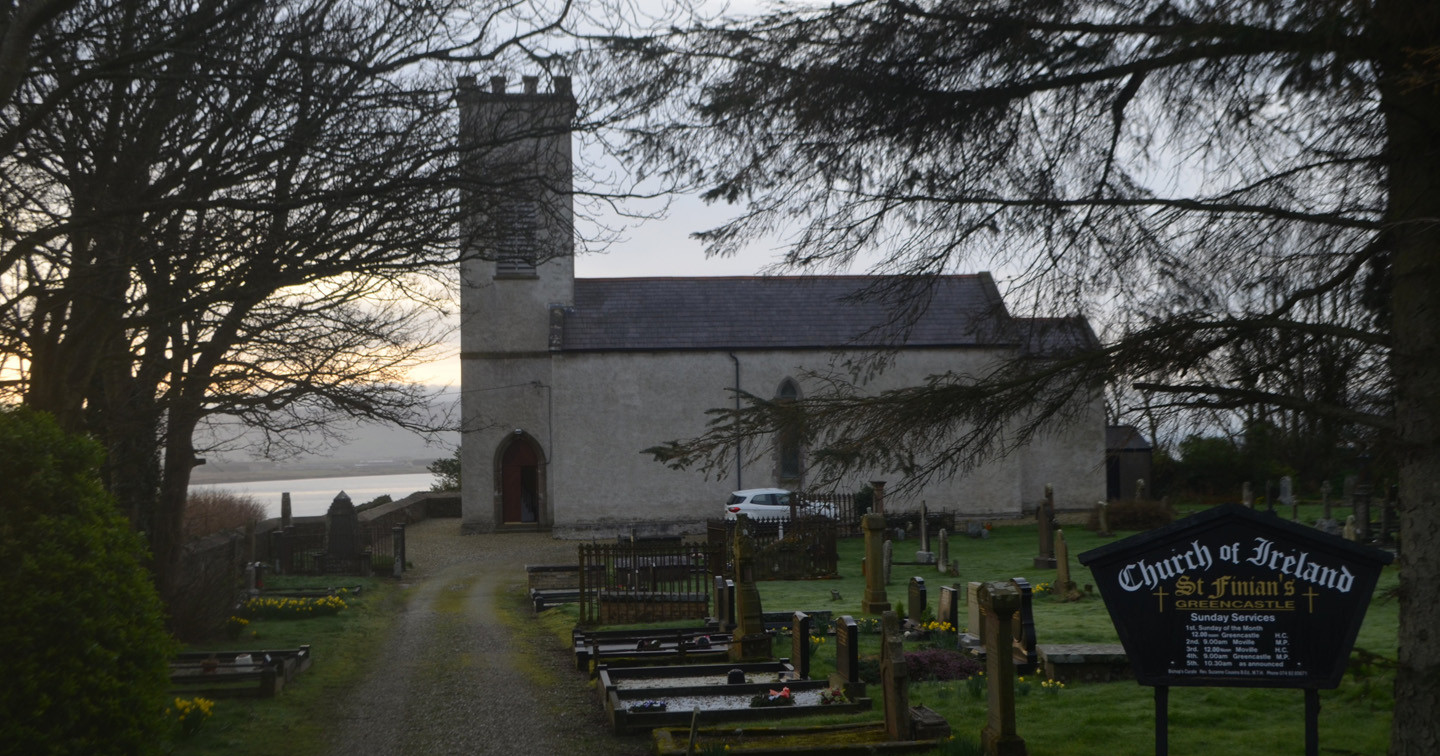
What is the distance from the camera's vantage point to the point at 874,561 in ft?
51.2

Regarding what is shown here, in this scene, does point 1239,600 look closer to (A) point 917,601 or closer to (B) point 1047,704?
(B) point 1047,704

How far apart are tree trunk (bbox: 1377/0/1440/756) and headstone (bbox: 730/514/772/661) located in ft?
24.2

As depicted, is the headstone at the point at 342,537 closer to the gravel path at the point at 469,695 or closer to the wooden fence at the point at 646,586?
the gravel path at the point at 469,695

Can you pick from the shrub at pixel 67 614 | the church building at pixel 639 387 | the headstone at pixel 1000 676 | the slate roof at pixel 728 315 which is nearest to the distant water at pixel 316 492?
the church building at pixel 639 387

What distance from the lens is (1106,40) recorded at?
6.99m

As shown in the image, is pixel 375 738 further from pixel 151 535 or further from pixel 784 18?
pixel 784 18

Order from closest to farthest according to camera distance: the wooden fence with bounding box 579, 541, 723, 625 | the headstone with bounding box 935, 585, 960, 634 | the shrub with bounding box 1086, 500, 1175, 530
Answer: the headstone with bounding box 935, 585, 960, 634
the wooden fence with bounding box 579, 541, 723, 625
the shrub with bounding box 1086, 500, 1175, 530

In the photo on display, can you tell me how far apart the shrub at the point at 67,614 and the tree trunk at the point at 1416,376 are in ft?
23.5

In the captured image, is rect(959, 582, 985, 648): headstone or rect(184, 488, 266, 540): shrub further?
rect(184, 488, 266, 540): shrub

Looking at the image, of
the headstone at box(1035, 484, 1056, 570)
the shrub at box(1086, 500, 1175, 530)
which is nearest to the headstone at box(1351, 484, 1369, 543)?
the headstone at box(1035, 484, 1056, 570)

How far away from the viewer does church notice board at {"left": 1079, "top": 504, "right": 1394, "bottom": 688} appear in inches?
247

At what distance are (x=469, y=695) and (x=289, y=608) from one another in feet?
22.2

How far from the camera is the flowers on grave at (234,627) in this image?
48.2ft

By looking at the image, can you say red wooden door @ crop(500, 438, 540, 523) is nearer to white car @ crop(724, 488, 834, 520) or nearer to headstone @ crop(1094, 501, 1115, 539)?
white car @ crop(724, 488, 834, 520)
